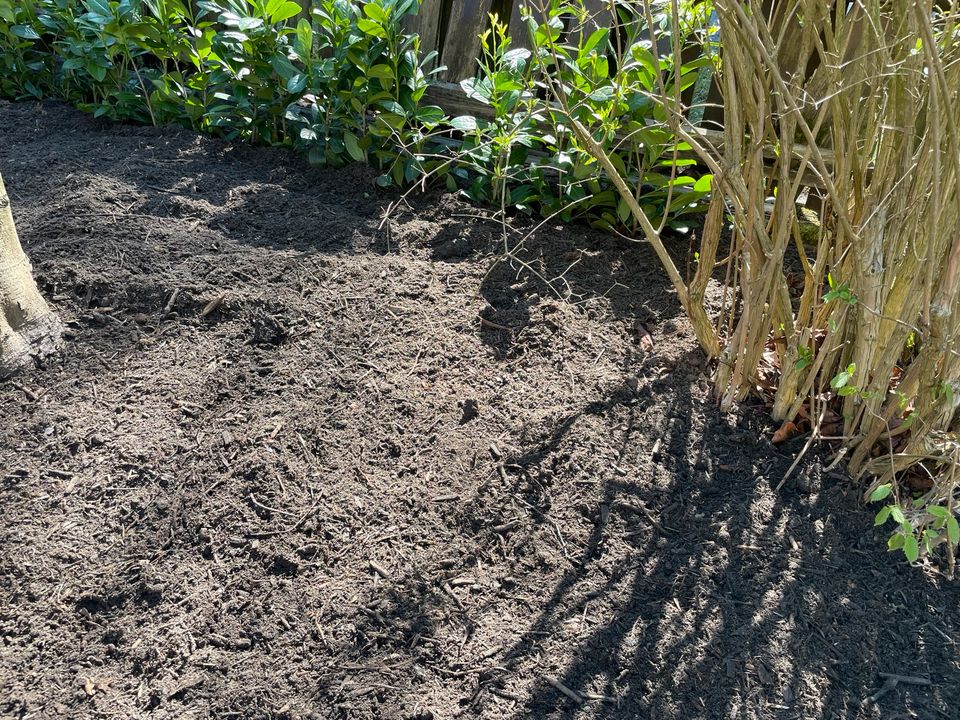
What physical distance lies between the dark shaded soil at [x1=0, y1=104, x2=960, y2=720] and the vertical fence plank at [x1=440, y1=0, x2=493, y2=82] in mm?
1102

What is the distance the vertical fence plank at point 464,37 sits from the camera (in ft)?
11.3

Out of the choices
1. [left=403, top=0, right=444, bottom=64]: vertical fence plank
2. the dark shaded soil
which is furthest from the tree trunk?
[left=403, top=0, right=444, bottom=64]: vertical fence plank

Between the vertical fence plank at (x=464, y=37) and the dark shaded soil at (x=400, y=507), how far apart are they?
3.62 feet

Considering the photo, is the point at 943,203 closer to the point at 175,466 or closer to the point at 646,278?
the point at 646,278

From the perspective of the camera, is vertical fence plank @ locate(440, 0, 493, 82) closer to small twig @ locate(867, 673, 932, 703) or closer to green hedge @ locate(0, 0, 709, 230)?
green hedge @ locate(0, 0, 709, 230)

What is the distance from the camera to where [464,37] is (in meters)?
3.52

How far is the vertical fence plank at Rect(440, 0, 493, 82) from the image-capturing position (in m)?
3.45

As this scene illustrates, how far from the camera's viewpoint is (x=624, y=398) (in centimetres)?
246

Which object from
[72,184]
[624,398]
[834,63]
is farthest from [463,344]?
[72,184]

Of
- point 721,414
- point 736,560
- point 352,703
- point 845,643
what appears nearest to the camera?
point 352,703

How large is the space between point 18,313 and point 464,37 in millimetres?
2203

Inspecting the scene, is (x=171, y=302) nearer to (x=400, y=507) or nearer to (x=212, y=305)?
(x=212, y=305)

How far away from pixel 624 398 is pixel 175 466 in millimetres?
1353

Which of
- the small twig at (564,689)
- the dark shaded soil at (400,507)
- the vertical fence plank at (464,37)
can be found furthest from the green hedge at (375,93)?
the small twig at (564,689)
